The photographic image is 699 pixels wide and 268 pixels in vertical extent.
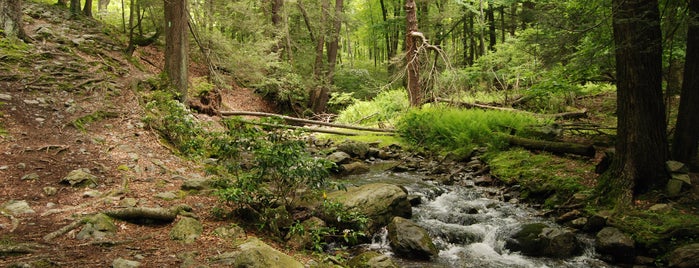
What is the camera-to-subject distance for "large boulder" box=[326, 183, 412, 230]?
20.4ft

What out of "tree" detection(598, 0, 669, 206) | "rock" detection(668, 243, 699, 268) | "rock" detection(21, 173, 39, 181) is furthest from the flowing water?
"rock" detection(21, 173, 39, 181)

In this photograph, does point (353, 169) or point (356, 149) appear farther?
point (356, 149)

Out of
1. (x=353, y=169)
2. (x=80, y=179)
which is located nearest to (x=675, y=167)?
(x=353, y=169)

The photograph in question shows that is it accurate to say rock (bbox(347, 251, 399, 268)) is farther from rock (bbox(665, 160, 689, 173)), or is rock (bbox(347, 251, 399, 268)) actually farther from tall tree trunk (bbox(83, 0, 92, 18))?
tall tree trunk (bbox(83, 0, 92, 18))

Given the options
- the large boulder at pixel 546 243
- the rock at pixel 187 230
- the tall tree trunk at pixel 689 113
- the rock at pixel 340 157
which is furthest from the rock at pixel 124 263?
the tall tree trunk at pixel 689 113

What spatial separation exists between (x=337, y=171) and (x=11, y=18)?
313 inches

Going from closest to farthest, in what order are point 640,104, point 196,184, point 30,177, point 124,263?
A: point 124,263
point 30,177
point 196,184
point 640,104

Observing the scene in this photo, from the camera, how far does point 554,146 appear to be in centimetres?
888

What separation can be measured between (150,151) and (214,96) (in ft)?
17.8

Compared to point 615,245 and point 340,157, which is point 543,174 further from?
point 340,157

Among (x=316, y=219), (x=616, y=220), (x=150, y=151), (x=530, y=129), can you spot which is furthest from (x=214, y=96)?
(x=616, y=220)

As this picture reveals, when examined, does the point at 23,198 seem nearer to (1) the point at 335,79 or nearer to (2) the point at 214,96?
(2) the point at 214,96

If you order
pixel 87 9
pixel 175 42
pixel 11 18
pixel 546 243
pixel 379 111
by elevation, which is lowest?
pixel 546 243

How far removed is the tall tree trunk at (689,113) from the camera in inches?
260
